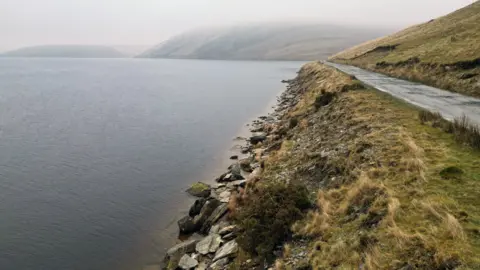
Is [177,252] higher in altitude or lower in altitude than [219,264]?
lower

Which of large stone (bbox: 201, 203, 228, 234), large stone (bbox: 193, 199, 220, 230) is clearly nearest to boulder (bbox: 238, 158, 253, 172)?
large stone (bbox: 193, 199, 220, 230)

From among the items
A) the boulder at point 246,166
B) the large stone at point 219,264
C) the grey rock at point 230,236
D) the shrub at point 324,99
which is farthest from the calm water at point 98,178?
the shrub at point 324,99

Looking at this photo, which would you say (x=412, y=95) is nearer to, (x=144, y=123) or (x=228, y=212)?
(x=228, y=212)

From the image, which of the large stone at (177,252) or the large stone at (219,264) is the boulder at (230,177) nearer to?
the large stone at (177,252)

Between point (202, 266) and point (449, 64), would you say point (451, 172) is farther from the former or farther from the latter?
point (449, 64)

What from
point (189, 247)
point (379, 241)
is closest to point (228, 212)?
point (189, 247)

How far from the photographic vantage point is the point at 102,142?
4141 centimetres

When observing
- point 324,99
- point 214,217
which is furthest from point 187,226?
point 324,99

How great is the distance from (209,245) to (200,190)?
8.83m

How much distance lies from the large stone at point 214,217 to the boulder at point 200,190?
442cm

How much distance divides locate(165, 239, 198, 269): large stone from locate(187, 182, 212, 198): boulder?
7.46 m

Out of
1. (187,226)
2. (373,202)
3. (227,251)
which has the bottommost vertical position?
(187,226)

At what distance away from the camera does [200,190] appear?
25.8 metres

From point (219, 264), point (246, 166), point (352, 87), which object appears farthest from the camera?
point (352, 87)
